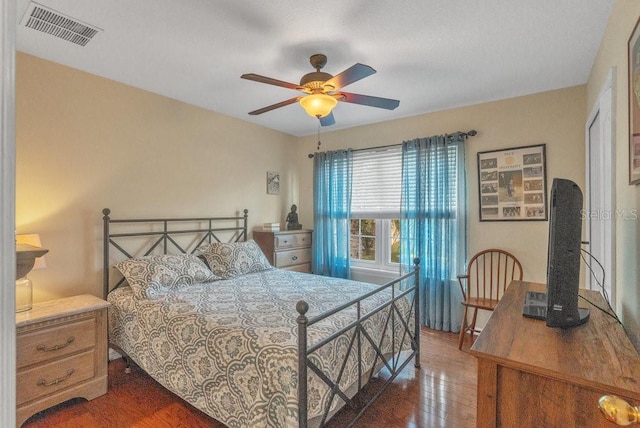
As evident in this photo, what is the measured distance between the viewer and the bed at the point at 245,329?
5.33ft

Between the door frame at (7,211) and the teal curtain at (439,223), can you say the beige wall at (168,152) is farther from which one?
the door frame at (7,211)

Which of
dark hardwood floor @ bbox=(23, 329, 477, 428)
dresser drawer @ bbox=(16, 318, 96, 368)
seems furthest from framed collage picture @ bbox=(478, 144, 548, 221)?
dresser drawer @ bbox=(16, 318, 96, 368)

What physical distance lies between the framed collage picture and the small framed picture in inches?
104

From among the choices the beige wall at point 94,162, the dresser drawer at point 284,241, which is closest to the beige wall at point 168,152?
the beige wall at point 94,162

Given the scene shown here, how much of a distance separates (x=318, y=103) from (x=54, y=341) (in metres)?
2.41

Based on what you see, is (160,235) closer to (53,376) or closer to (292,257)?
(53,376)

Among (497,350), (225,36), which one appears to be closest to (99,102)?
(225,36)

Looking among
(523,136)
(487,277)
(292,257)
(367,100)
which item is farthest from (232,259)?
(523,136)

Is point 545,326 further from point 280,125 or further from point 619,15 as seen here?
point 280,125

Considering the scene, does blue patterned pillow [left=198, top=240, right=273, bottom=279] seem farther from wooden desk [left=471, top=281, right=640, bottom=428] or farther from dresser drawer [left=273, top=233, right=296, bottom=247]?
wooden desk [left=471, top=281, right=640, bottom=428]

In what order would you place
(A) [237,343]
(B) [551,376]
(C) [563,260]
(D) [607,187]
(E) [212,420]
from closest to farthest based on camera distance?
(B) [551,376] → (C) [563,260] → (A) [237,343] → (D) [607,187] → (E) [212,420]

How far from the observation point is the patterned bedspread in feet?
5.30

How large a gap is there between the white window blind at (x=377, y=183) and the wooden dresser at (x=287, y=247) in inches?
32.0

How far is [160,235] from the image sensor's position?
10.8 ft
